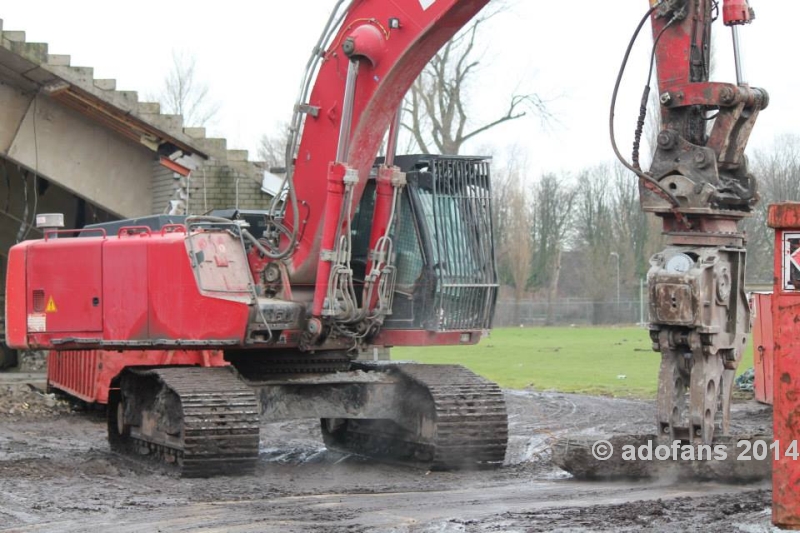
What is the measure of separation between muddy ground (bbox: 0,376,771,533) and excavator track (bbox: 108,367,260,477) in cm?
18

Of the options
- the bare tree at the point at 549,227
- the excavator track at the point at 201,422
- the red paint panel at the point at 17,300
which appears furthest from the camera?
the bare tree at the point at 549,227

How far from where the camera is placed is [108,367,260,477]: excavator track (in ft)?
34.4

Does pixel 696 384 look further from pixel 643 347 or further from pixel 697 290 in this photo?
pixel 643 347

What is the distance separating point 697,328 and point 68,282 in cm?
650

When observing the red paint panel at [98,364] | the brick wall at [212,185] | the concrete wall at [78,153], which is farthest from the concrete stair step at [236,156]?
the red paint panel at [98,364]

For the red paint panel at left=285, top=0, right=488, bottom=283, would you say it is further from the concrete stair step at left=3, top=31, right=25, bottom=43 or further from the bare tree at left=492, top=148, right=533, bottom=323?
the bare tree at left=492, top=148, right=533, bottom=323

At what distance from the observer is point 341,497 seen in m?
9.49

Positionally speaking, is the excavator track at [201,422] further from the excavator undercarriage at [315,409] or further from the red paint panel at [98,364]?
the red paint panel at [98,364]

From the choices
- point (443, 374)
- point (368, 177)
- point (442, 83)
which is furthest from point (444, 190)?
point (442, 83)

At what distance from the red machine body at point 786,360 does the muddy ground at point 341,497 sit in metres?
0.82

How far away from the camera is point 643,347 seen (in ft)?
109

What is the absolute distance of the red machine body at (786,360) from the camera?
6156 mm

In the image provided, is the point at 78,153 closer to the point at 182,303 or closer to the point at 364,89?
the point at 182,303

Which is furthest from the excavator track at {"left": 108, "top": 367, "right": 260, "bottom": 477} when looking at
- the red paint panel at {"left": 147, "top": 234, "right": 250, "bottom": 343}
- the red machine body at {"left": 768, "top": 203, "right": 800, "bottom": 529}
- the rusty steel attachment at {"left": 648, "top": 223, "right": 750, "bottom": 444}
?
the red machine body at {"left": 768, "top": 203, "right": 800, "bottom": 529}
